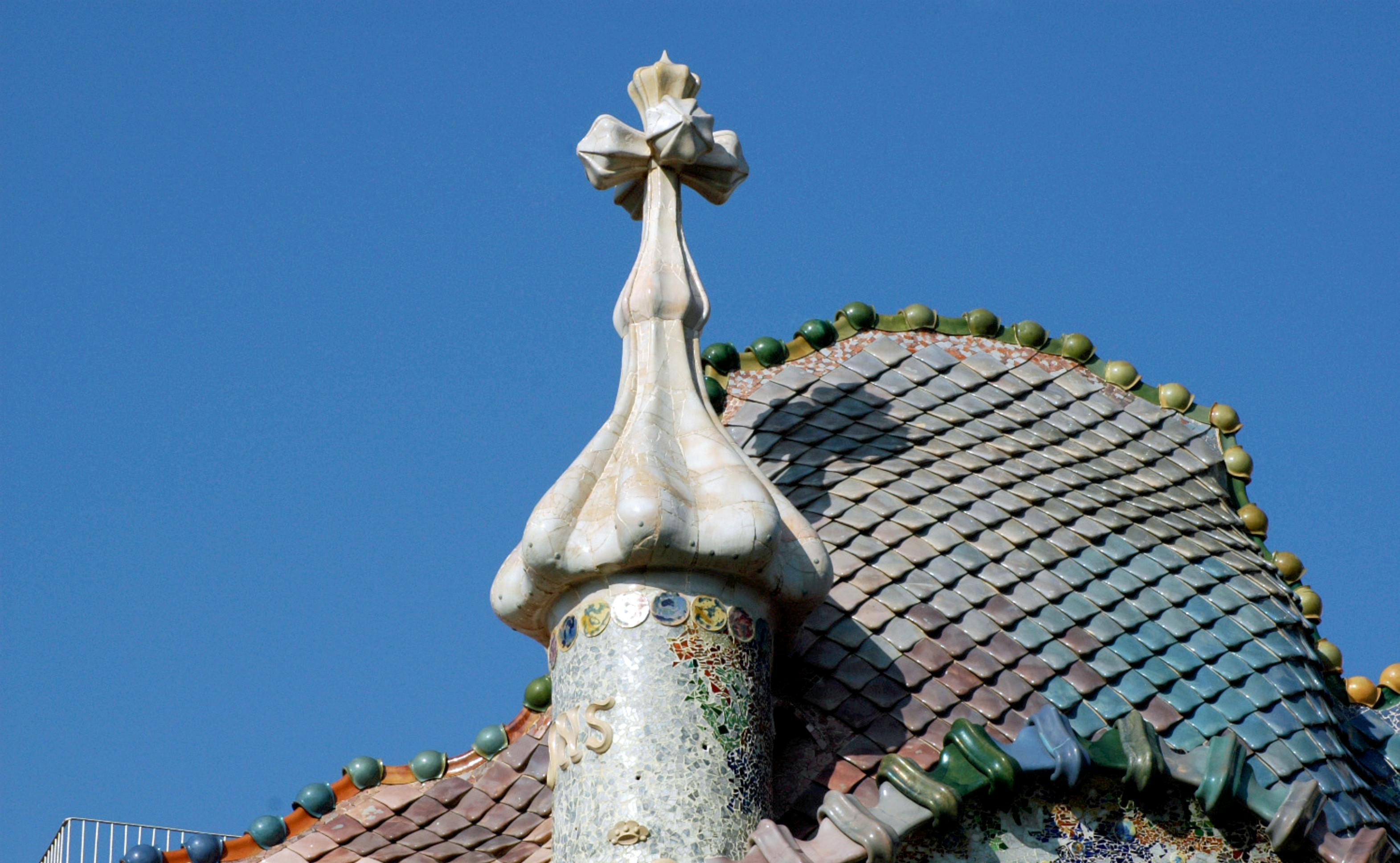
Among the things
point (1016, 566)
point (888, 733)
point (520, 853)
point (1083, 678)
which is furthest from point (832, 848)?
point (1016, 566)

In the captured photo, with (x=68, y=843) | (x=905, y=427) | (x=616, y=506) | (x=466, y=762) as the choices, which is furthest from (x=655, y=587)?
(x=68, y=843)

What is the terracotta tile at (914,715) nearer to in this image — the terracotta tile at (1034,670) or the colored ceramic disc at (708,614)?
the terracotta tile at (1034,670)

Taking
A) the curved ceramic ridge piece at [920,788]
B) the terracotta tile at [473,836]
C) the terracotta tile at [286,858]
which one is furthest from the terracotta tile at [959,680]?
the terracotta tile at [286,858]

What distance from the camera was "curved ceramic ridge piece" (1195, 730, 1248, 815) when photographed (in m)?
8.70

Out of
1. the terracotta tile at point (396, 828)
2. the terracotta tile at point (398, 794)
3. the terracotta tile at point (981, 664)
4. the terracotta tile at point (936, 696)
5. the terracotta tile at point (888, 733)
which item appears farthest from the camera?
the terracotta tile at point (398, 794)

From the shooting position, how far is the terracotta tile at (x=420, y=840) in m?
9.73

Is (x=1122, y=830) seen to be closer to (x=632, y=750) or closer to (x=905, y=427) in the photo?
(x=632, y=750)

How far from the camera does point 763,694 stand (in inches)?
351

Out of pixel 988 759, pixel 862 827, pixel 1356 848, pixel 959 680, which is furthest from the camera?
pixel 959 680

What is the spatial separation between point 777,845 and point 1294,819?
6.80ft

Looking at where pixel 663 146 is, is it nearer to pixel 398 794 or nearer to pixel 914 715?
pixel 914 715

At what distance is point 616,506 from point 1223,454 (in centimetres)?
432

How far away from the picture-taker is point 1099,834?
28.6 ft

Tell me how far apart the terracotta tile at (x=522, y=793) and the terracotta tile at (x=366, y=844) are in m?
0.55
